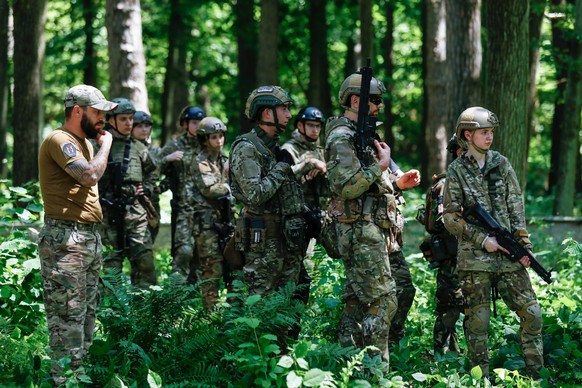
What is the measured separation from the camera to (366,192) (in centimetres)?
703

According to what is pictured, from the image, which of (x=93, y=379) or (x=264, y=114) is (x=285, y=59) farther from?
(x=93, y=379)

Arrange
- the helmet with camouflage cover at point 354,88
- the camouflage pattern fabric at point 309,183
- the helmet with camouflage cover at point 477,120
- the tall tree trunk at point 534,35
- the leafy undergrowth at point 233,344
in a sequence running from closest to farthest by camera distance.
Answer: the leafy undergrowth at point 233,344 → the helmet with camouflage cover at point 477,120 → the helmet with camouflage cover at point 354,88 → the camouflage pattern fabric at point 309,183 → the tall tree trunk at point 534,35

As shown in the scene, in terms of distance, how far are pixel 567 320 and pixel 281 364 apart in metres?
3.39

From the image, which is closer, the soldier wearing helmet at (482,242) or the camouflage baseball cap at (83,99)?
the camouflage baseball cap at (83,99)

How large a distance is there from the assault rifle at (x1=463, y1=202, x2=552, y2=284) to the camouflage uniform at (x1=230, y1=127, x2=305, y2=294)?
5.20 ft

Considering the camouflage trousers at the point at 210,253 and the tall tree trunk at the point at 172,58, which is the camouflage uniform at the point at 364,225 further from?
the tall tree trunk at the point at 172,58

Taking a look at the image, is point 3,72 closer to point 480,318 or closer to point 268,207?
point 268,207

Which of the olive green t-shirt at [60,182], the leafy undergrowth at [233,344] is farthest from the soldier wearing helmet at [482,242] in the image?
the olive green t-shirt at [60,182]

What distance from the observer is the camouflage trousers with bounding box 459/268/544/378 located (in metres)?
6.92

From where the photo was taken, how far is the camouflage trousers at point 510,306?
22.7 feet

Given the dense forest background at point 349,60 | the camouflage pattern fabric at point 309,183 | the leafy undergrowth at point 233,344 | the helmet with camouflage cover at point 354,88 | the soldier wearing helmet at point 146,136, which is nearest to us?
A: the leafy undergrowth at point 233,344

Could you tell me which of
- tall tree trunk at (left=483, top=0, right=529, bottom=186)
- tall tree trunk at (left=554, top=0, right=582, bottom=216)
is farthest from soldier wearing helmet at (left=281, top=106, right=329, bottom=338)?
tall tree trunk at (left=554, top=0, right=582, bottom=216)

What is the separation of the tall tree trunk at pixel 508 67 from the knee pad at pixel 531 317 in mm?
3928

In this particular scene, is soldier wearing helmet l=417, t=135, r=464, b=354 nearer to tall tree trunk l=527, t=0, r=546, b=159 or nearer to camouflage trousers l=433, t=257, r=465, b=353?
camouflage trousers l=433, t=257, r=465, b=353
